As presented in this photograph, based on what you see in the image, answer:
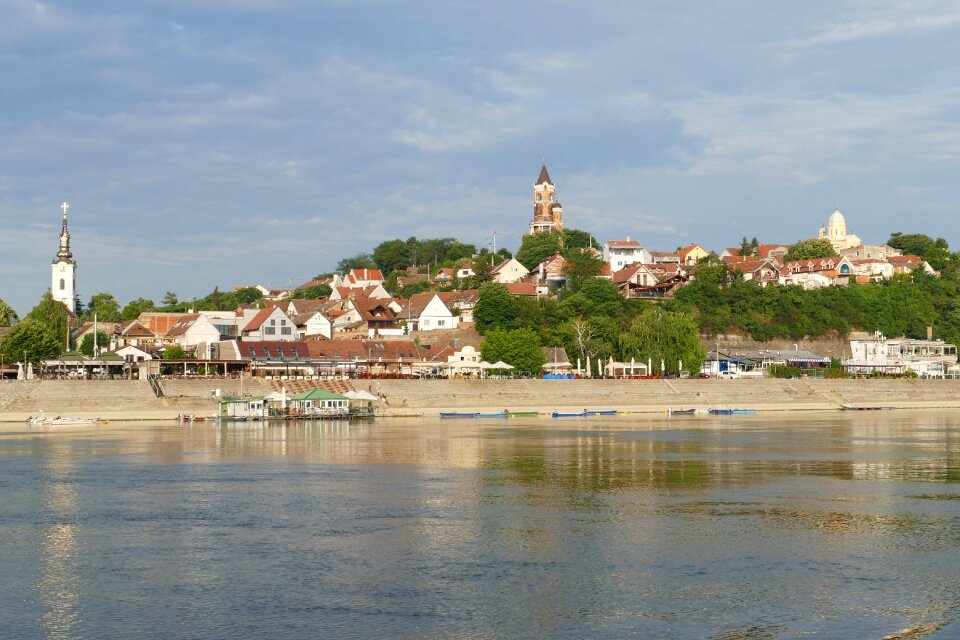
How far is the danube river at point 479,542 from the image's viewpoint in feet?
67.9

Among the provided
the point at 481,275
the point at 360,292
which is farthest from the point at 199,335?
the point at 481,275

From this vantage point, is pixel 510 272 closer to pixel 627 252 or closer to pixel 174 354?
pixel 627 252

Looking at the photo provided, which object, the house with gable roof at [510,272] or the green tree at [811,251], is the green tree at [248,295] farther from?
the green tree at [811,251]

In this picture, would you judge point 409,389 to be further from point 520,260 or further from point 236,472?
point 520,260

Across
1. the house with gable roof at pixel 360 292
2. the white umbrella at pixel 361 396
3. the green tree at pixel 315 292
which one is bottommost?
the white umbrella at pixel 361 396

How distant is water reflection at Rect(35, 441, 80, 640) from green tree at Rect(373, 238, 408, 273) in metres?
134

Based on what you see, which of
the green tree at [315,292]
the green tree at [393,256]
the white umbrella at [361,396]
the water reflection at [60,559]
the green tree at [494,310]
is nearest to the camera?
the water reflection at [60,559]

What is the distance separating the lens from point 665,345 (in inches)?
3716

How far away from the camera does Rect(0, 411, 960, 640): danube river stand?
67.9 feet

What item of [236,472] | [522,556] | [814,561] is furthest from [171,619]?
[236,472]

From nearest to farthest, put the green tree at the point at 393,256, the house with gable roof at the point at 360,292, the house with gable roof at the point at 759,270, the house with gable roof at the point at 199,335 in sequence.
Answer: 1. the house with gable roof at the point at 199,335
2. the house with gable roof at the point at 360,292
3. the house with gable roof at the point at 759,270
4. the green tree at the point at 393,256

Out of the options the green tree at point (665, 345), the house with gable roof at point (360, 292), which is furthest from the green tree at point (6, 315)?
the green tree at point (665, 345)

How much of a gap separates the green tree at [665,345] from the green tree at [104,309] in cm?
7251

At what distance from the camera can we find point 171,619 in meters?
20.8
